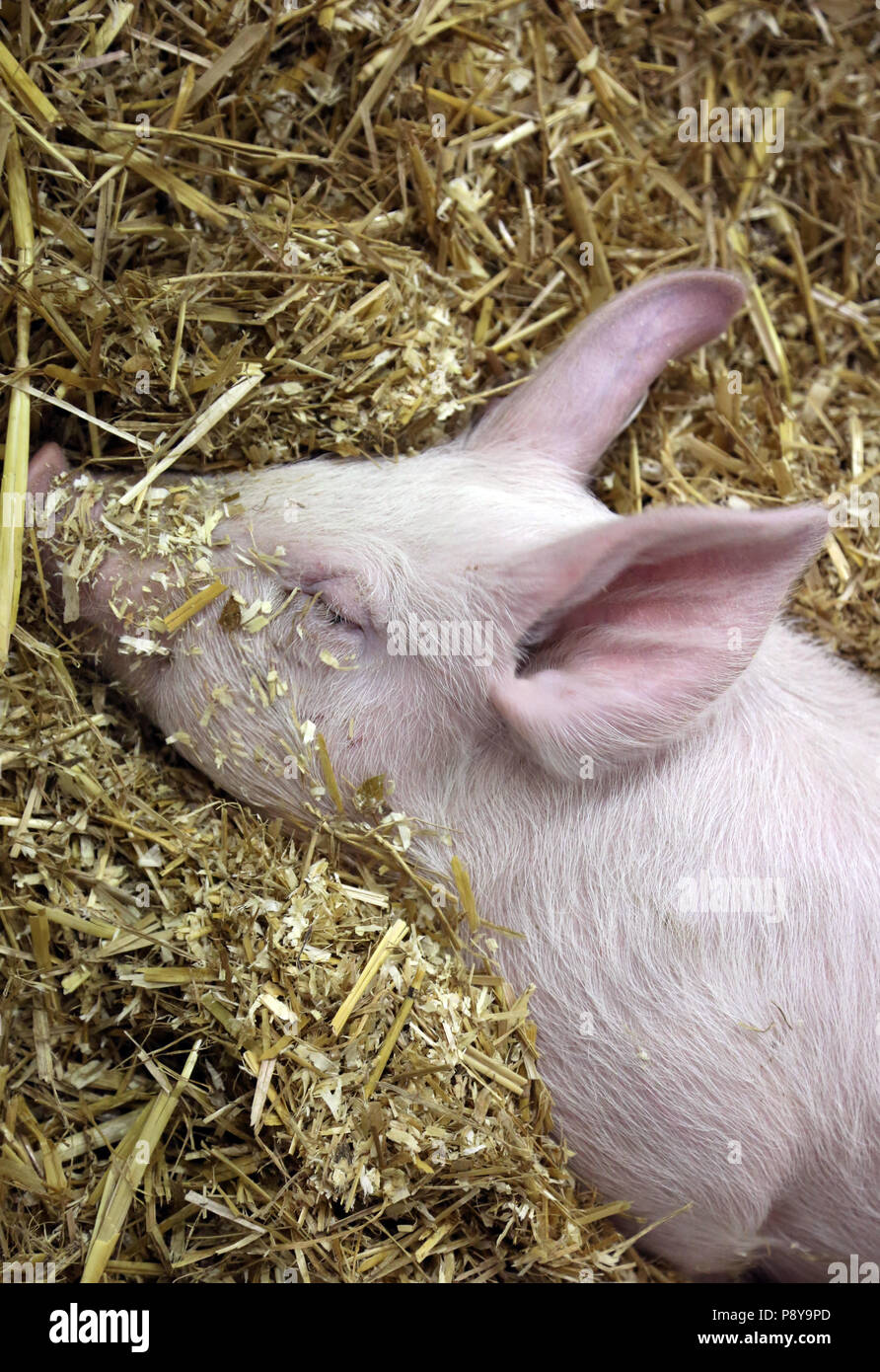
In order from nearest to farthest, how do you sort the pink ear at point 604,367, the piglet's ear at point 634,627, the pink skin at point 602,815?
1. the piglet's ear at point 634,627
2. the pink skin at point 602,815
3. the pink ear at point 604,367

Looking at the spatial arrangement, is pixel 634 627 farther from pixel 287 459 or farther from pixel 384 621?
pixel 287 459

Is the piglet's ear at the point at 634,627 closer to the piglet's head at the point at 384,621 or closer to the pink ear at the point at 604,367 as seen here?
the piglet's head at the point at 384,621

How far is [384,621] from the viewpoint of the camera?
2.28 m

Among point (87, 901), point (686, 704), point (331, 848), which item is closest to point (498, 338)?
point (686, 704)

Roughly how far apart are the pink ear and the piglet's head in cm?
13

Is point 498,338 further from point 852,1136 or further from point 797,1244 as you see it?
point 797,1244

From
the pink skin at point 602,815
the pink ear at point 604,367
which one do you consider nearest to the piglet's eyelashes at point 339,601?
the pink skin at point 602,815

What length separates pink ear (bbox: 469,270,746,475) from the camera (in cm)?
252

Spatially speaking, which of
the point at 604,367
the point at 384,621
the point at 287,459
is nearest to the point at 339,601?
the point at 384,621

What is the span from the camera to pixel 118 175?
95.1 inches

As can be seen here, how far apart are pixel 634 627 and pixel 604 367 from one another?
68 cm

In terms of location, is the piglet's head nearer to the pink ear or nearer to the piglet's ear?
the piglet's ear

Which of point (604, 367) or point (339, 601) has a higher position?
point (604, 367)

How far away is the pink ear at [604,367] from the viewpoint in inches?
99.0
